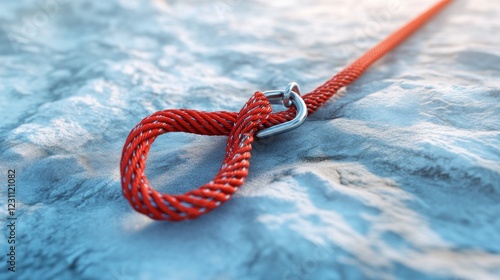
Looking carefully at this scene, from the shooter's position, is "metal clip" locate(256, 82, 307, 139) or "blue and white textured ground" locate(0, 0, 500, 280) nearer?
"blue and white textured ground" locate(0, 0, 500, 280)

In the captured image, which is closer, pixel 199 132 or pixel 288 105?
pixel 199 132

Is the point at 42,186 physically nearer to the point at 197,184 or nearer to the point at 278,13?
the point at 197,184

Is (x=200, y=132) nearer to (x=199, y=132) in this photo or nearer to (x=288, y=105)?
(x=199, y=132)

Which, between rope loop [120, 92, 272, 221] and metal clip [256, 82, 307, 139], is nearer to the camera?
rope loop [120, 92, 272, 221]

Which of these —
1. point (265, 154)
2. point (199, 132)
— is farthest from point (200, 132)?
point (265, 154)
